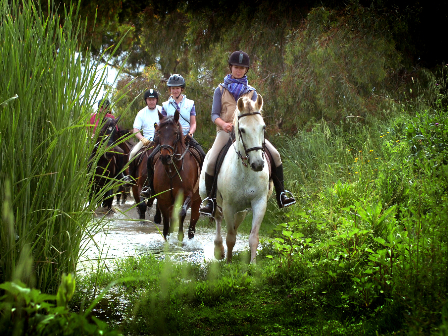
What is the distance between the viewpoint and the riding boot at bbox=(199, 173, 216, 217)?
749 centimetres

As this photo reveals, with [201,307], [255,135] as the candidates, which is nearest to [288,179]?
[255,135]

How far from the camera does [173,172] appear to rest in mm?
9461

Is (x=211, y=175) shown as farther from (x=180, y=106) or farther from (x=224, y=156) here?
(x=180, y=106)

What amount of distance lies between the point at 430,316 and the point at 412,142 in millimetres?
4225

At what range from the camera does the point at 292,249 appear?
5.72 m

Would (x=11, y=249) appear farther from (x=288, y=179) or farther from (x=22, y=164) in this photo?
(x=288, y=179)

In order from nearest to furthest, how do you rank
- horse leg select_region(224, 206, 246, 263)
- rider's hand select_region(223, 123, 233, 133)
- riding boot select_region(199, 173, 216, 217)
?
horse leg select_region(224, 206, 246, 263) < rider's hand select_region(223, 123, 233, 133) < riding boot select_region(199, 173, 216, 217)

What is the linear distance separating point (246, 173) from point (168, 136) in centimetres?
267

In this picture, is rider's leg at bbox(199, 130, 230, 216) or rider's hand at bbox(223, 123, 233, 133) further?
rider's leg at bbox(199, 130, 230, 216)

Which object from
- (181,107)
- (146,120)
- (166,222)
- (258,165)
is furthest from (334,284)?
(146,120)

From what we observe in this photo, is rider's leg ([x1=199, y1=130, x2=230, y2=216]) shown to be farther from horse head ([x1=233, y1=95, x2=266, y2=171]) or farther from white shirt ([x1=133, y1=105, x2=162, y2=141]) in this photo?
white shirt ([x1=133, y1=105, x2=162, y2=141])

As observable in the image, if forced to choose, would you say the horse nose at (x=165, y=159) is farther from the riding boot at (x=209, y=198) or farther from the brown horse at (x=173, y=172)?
the riding boot at (x=209, y=198)

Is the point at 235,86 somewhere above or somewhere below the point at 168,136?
above

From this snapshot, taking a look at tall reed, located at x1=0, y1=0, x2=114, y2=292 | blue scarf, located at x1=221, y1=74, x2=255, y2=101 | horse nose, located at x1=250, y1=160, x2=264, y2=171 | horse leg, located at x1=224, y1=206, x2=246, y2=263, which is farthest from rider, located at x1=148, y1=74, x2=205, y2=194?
tall reed, located at x1=0, y1=0, x2=114, y2=292
